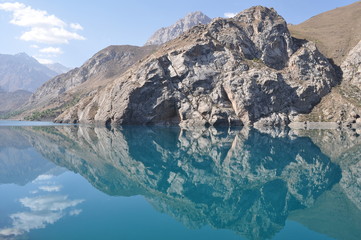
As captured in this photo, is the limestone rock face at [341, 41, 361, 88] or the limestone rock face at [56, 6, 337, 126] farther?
the limestone rock face at [341, 41, 361, 88]

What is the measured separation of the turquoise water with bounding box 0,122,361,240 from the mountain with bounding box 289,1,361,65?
115755mm

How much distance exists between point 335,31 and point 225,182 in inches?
6113

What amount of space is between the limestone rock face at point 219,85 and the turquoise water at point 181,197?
63.9 m

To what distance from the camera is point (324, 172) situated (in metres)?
27.6

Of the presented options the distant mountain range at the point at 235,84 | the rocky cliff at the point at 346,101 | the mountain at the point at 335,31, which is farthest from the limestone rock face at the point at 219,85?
the mountain at the point at 335,31

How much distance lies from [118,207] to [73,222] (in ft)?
11.2

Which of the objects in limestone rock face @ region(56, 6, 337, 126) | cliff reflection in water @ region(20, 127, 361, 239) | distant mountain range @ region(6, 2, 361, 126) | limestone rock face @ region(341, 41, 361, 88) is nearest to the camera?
cliff reflection in water @ region(20, 127, 361, 239)

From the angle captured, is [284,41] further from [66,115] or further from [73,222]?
[73,222]

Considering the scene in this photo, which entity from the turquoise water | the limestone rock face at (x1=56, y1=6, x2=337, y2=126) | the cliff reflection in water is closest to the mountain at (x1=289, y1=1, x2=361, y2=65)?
the limestone rock face at (x1=56, y1=6, x2=337, y2=126)

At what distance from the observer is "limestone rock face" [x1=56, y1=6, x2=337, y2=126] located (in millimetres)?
98750

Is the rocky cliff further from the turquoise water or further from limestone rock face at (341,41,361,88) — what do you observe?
the turquoise water

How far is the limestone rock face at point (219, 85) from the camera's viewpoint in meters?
98.8

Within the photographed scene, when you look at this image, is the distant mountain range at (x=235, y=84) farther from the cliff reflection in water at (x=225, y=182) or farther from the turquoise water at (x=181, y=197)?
the turquoise water at (x=181, y=197)

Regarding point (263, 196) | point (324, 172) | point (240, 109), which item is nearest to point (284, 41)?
point (240, 109)
